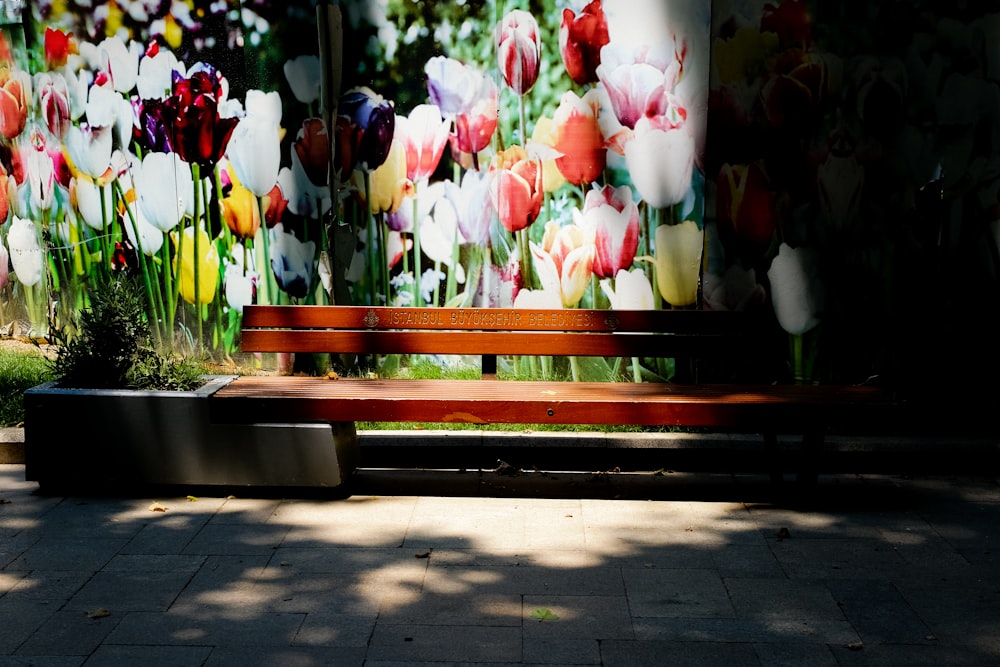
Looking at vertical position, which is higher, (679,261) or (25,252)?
(25,252)

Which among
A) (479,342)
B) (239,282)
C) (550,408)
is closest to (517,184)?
(479,342)

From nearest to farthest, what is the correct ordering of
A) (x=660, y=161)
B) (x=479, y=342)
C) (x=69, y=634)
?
(x=69, y=634)
(x=479, y=342)
(x=660, y=161)

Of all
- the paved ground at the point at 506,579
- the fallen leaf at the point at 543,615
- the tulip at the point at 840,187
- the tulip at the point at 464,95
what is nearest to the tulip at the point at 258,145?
the tulip at the point at 464,95

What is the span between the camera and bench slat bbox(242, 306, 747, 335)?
6117 mm

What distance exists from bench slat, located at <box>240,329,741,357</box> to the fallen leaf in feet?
6.81

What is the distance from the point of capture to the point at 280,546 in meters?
4.97

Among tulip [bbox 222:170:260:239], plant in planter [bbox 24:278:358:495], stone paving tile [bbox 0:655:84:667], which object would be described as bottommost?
stone paving tile [bbox 0:655:84:667]

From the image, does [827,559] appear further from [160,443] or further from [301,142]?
[301,142]

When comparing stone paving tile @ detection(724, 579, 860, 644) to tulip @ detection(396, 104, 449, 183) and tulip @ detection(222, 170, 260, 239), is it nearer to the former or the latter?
tulip @ detection(396, 104, 449, 183)

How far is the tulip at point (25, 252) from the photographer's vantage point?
7930 mm

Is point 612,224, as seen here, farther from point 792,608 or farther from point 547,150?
point 792,608

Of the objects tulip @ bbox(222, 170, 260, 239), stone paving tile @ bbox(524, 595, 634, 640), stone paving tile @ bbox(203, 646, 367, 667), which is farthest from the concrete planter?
tulip @ bbox(222, 170, 260, 239)

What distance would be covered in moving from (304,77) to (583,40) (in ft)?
5.92

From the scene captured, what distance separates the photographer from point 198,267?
7.60 meters
